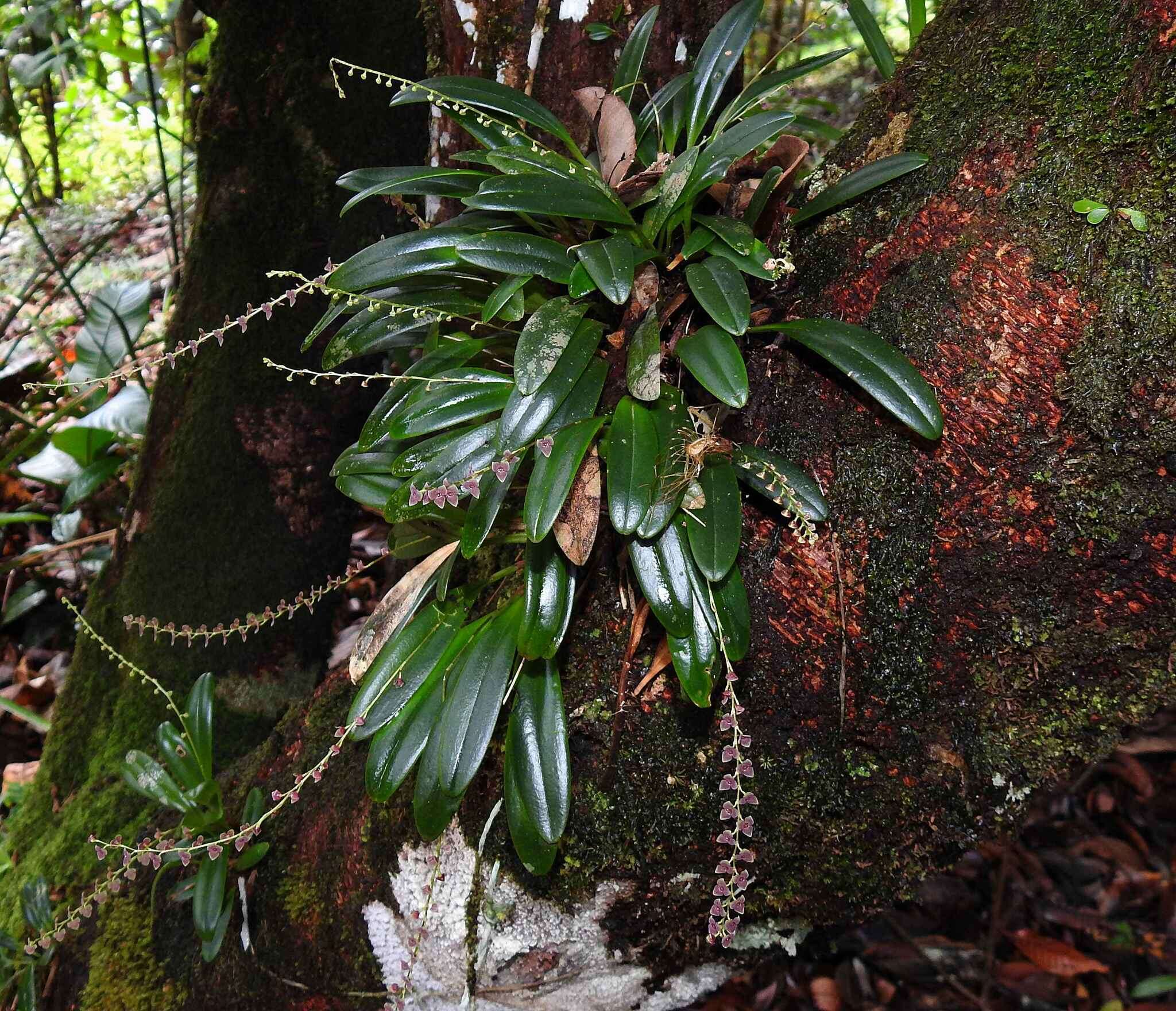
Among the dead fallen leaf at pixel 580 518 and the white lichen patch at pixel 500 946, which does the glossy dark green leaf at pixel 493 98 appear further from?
the white lichen patch at pixel 500 946

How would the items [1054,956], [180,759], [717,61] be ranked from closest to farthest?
1. [717,61]
2. [180,759]
3. [1054,956]

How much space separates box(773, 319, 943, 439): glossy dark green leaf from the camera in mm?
929

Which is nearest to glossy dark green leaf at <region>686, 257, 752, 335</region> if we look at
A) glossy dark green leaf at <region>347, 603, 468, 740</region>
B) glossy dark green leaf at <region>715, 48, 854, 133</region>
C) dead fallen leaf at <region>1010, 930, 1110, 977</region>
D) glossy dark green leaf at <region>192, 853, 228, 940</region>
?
glossy dark green leaf at <region>715, 48, 854, 133</region>

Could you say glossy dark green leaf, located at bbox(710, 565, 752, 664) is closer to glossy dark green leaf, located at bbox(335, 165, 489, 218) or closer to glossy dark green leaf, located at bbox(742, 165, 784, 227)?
glossy dark green leaf, located at bbox(742, 165, 784, 227)

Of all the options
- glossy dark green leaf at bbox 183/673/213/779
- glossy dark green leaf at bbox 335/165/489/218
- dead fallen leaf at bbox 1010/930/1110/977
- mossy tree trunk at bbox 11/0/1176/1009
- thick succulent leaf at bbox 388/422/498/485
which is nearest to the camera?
mossy tree trunk at bbox 11/0/1176/1009

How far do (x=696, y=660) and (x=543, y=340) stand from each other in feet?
1.35

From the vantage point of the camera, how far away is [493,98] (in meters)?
1.26

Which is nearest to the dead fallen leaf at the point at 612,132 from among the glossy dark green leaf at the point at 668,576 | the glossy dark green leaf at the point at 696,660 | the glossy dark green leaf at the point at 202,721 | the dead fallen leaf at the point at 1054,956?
the glossy dark green leaf at the point at 668,576

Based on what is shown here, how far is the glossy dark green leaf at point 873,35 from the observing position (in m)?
1.31

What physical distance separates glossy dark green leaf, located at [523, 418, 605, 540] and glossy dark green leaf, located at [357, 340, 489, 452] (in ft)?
0.79

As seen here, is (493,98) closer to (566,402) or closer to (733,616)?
(566,402)

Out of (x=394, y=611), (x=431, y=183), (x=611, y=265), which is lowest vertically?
(x=394, y=611)

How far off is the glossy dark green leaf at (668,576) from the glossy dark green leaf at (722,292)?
0.23 metres

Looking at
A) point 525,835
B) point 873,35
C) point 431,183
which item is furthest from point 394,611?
point 873,35
